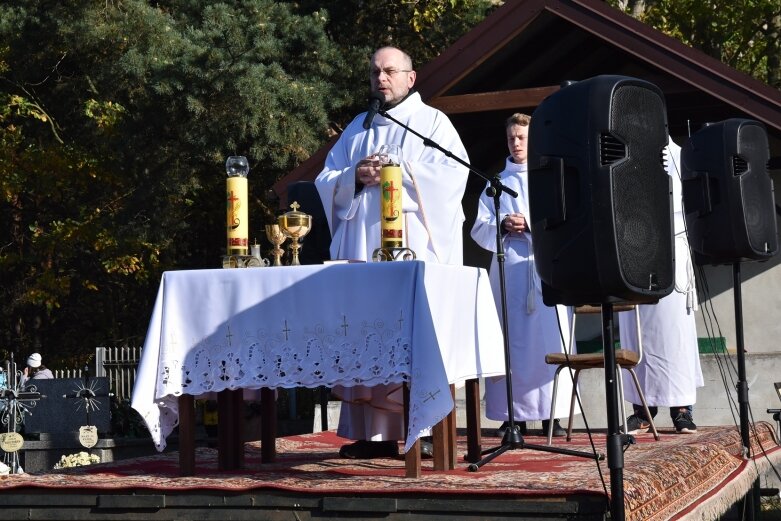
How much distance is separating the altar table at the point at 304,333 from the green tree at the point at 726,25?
14125 millimetres

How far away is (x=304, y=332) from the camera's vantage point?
567 cm

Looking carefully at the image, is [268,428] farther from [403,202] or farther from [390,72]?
[390,72]

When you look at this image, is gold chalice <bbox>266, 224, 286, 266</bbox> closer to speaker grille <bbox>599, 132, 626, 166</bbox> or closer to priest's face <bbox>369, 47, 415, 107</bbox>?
priest's face <bbox>369, 47, 415, 107</bbox>

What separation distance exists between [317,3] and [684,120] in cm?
746

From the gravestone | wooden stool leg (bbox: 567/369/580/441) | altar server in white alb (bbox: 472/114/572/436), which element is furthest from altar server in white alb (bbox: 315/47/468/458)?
the gravestone

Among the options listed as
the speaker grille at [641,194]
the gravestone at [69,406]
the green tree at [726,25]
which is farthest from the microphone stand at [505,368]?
the green tree at [726,25]

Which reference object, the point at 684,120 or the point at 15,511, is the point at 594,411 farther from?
the point at 15,511

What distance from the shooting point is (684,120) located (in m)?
13.6

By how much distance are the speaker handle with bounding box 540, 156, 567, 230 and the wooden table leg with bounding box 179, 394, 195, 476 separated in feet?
6.53

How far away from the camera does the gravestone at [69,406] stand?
480 inches

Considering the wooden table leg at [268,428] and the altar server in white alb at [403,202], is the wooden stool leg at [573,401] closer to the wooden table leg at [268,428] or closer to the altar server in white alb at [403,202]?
the altar server in white alb at [403,202]

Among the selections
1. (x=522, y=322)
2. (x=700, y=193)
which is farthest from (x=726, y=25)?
(x=700, y=193)

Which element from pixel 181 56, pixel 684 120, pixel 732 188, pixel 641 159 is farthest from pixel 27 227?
pixel 641 159

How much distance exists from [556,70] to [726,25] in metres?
6.40
